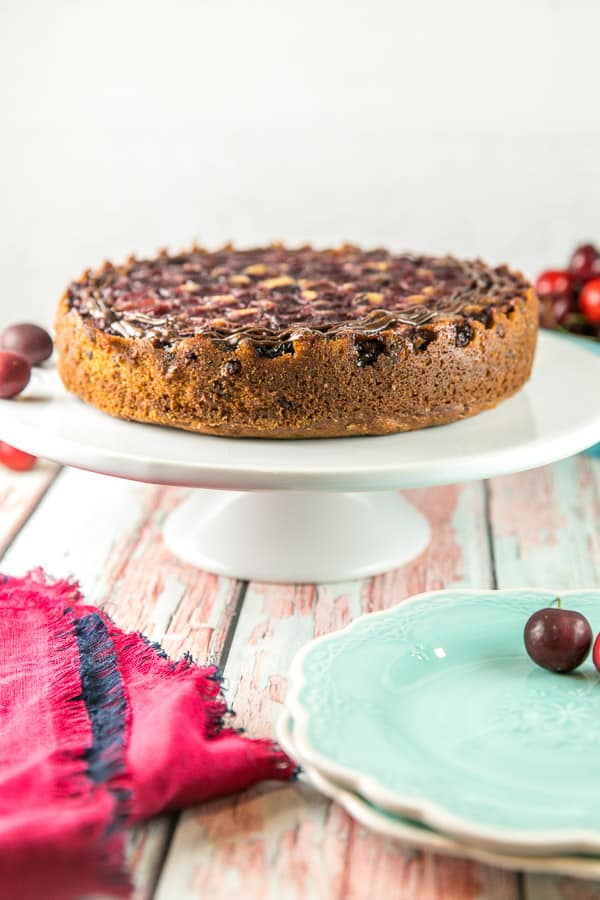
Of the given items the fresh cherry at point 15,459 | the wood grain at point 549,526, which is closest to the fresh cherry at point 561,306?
the wood grain at point 549,526

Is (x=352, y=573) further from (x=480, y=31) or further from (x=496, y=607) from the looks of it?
(x=480, y=31)

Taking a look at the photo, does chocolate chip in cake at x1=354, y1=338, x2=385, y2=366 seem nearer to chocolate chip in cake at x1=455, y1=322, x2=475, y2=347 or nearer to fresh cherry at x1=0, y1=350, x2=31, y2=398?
chocolate chip in cake at x1=455, y1=322, x2=475, y2=347

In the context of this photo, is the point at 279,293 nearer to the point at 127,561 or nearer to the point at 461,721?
the point at 127,561

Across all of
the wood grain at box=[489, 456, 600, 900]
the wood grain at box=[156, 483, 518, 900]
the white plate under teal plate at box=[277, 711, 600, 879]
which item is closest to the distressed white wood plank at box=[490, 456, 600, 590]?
the wood grain at box=[489, 456, 600, 900]

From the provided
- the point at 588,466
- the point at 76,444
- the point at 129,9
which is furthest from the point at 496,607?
the point at 129,9

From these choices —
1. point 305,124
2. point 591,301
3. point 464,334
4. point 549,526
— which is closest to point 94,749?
point 464,334

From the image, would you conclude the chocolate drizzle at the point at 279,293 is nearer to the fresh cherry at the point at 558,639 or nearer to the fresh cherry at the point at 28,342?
the fresh cherry at the point at 28,342
